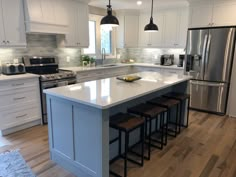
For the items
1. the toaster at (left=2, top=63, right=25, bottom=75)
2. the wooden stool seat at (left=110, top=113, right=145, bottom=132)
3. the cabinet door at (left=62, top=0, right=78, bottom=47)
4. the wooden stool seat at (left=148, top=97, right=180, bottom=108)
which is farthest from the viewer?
the cabinet door at (left=62, top=0, right=78, bottom=47)

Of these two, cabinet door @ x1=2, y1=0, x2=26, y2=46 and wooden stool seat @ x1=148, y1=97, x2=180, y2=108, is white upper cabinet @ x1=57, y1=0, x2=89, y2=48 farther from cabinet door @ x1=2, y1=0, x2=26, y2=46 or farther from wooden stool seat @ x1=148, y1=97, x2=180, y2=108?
wooden stool seat @ x1=148, y1=97, x2=180, y2=108

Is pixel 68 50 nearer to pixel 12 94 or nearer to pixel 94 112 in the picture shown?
pixel 12 94

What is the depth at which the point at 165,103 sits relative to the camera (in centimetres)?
287

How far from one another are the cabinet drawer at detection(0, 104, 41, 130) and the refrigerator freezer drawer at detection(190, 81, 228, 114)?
3.37 m

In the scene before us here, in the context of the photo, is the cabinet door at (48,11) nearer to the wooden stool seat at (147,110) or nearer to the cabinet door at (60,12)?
the cabinet door at (60,12)

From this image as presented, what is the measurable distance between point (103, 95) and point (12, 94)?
1.89 meters

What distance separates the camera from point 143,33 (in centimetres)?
570

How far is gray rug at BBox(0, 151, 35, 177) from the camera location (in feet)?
7.26

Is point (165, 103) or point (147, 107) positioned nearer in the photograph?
point (147, 107)

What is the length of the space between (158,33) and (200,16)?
4.48 feet

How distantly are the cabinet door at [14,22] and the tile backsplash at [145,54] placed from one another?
3.13m

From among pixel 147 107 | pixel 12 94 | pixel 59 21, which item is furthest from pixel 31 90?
pixel 147 107

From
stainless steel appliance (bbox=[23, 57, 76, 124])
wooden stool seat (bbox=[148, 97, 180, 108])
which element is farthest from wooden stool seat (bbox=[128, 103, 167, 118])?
stainless steel appliance (bbox=[23, 57, 76, 124])

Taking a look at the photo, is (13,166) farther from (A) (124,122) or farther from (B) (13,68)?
(B) (13,68)
